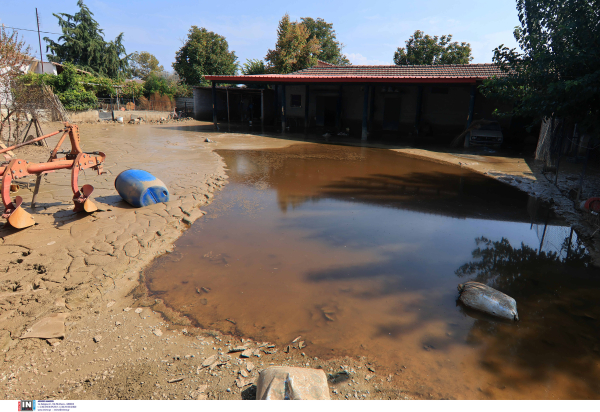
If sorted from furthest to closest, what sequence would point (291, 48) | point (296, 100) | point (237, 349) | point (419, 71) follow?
point (291, 48), point (296, 100), point (419, 71), point (237, 349)

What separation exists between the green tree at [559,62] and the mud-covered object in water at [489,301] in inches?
158

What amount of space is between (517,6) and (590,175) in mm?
5378

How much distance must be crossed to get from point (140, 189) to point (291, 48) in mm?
28254

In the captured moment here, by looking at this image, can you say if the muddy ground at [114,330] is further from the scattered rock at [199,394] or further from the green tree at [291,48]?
the green tree at [291,48]

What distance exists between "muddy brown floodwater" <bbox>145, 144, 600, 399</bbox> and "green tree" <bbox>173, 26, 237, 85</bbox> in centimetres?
3021

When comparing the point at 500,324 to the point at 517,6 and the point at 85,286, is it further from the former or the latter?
the point at 517,6

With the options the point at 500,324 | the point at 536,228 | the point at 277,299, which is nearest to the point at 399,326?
the point at 500,324

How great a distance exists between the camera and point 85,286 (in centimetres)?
399

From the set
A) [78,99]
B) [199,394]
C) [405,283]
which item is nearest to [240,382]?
[199,394]

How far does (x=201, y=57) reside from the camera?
111 ft

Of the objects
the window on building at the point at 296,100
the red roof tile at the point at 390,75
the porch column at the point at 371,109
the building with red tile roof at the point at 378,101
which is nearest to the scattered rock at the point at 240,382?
the red roof tile at the point at 390,75

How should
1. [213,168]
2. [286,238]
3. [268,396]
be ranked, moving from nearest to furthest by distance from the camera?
1. [268,396]
2. [286,238]
3. [213,168]

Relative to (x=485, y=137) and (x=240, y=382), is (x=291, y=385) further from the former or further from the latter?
(x=485, y=137)

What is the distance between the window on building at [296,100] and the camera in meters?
23.3
